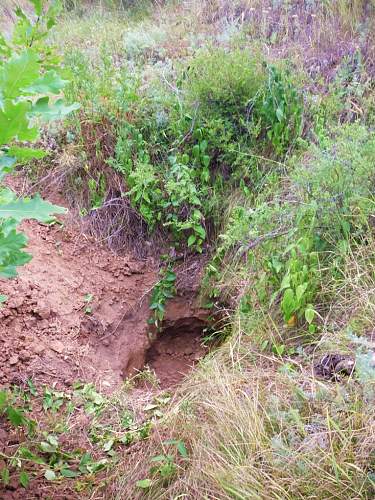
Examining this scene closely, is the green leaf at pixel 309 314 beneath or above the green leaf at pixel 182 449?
above

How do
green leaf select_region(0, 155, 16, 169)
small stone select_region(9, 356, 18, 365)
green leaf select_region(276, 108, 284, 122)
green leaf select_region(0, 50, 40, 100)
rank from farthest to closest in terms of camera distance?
green leaf select_region(276, 108, 284, 122) < small stone select_region(9, 356, 18, 365) < green leaf select_region(0, 155, 16, 169) < green leaf select_region(0, 50, 40, 100)

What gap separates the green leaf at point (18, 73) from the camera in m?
1.40

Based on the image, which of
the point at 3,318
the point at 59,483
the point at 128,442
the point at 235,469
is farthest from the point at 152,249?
the point at 235,469

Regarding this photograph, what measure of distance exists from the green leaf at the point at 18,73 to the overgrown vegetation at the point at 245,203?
11mm

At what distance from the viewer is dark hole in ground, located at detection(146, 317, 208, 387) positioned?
4094 mm

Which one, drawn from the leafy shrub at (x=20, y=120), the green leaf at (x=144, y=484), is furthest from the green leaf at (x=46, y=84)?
the green leaf at (x=144, y=484)

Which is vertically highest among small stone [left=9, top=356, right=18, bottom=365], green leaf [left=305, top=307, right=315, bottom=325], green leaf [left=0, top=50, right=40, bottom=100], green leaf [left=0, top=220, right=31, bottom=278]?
green leaf [left=0, top=50, right=40, bottom=100]

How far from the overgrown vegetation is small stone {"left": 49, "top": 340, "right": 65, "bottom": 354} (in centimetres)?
53

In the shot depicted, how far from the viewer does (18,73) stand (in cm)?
141

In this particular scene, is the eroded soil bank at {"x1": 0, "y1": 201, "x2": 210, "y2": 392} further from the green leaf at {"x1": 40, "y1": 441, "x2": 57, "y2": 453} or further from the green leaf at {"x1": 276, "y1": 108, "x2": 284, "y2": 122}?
the green leaf at {"x1": 276, "y1": 108, "x2": 284, "y2": 122}

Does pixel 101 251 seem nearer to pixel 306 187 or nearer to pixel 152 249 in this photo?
pixel 152 249

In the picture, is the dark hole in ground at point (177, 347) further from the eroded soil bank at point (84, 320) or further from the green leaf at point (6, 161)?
the green leaf at point (6, 161)

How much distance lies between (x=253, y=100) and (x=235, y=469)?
2.83 m

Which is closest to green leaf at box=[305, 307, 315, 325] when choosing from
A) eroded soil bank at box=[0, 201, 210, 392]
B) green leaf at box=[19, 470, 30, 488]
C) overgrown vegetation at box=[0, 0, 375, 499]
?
overgrown vegetation at box=[0, 0, 375, 499]
